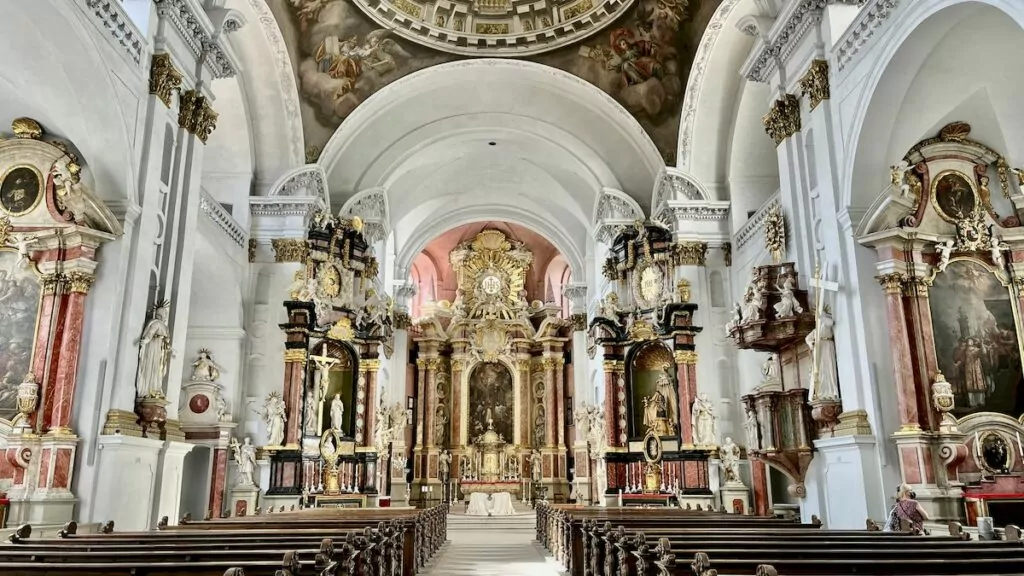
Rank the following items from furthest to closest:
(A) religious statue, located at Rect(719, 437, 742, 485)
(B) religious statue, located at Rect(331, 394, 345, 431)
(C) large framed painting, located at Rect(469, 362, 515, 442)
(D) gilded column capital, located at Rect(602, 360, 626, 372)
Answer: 1. (C) large framed painting, located at Rect(469, 362, 515, 442)
2. (D) gilded column capital, located at Rect(602, 360, 626, 372)
3. (B) religious statue, located at Rect(331, 394, 345, 431)
4. (A) religious statue, located at Rect(719, 437, 742, 485)

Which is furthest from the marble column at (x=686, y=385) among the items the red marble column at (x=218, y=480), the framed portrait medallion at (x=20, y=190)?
the framed portrait medallion at (x=20, y=190)

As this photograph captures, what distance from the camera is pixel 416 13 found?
1652cm

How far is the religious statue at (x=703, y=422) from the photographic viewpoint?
15320 millimetres

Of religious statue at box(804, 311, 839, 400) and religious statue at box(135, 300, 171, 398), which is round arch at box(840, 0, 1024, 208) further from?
religious statue at box(135, 300, 171, 398)

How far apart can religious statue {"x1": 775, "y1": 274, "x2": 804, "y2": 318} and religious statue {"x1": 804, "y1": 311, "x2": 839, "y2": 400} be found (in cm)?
54

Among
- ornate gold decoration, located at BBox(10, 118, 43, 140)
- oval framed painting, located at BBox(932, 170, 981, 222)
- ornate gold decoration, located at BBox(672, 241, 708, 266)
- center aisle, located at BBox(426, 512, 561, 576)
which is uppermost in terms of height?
ornate gold decoration, located at BBox(672, 241, 708, 266)

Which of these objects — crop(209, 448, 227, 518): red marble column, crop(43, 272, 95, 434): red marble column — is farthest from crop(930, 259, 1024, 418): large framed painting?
crop(209, 448, 227, 518): red marble column

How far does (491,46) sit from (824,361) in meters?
10.8

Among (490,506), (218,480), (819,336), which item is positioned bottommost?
(490,506)

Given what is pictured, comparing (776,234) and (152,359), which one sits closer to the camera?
(152,359)

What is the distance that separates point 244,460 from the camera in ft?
48.2

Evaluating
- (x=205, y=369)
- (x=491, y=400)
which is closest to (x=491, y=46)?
(x=205, y=369)

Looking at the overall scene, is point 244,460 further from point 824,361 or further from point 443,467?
point 443,467

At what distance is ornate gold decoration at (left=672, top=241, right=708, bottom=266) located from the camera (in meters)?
16.0
